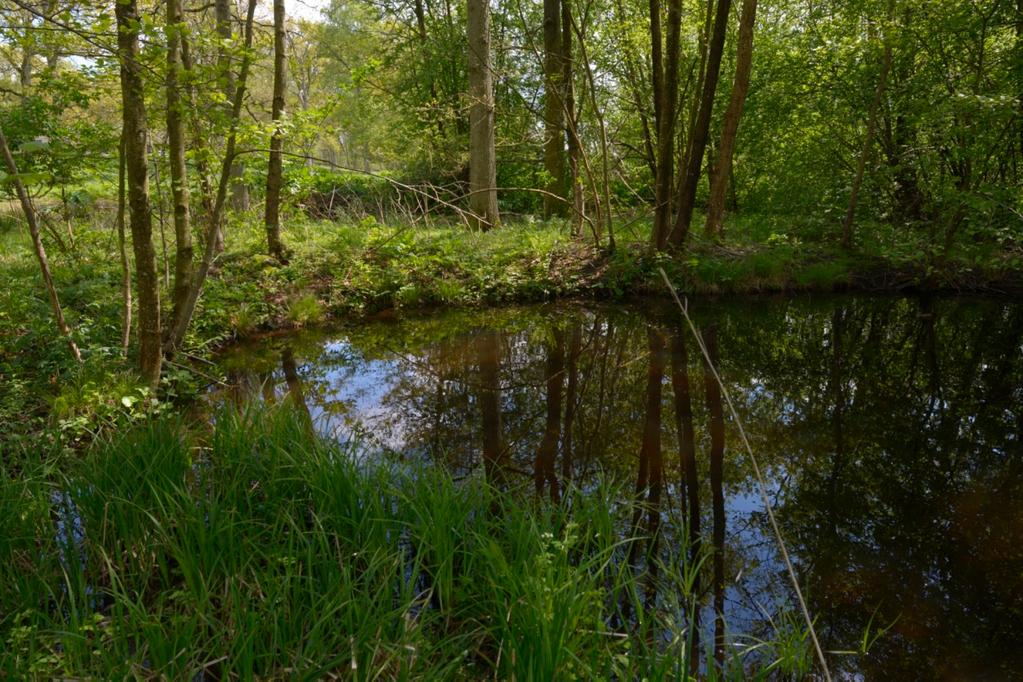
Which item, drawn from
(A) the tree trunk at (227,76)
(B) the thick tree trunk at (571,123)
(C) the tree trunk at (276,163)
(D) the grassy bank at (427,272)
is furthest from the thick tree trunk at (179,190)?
(B) the thick tree trunk at (571,123)

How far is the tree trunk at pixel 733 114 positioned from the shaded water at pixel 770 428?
1.65m

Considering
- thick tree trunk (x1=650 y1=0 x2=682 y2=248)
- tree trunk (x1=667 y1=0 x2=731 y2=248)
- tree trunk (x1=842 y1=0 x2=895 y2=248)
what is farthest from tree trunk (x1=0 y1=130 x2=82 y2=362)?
tree trunk (x1=842 y1=0 x2=895 y2=248)

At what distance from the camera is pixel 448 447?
196 inches

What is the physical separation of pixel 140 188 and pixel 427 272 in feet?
17.1

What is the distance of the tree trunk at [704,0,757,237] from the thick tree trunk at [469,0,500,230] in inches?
137

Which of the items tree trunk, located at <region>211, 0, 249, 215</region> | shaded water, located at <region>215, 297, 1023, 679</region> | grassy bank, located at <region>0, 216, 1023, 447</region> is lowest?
shaded water, located at <region>215, 297, 1023, 679</region>

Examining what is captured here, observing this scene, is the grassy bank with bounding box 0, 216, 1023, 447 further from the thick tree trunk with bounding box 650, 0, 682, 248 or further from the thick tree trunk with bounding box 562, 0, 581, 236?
the thick tree trunk with bounding box 650, 0, 682, 248

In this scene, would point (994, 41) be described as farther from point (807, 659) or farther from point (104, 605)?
point (104, 605)

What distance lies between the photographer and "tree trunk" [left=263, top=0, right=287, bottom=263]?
25.5ft

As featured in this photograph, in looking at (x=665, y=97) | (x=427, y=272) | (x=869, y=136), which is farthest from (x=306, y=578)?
(x=869, y=136)

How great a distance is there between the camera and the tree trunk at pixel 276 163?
25.5ft

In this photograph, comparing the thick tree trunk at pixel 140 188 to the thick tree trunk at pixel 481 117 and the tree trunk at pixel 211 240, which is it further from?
the thick tree trunk at pixel 481 117

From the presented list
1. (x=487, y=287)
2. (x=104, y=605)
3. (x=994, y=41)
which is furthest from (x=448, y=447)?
(x=994, y=41)

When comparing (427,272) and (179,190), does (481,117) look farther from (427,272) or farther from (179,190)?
(179,190)
